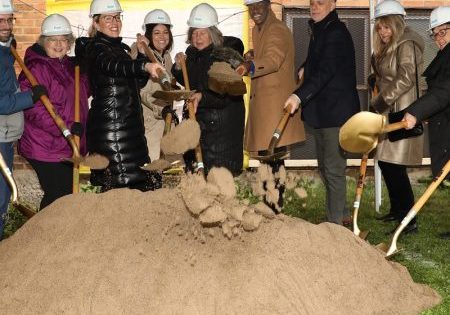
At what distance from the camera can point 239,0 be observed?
9.76 metres

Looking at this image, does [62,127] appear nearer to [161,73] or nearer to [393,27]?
[161,73]

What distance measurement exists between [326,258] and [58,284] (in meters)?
1.48

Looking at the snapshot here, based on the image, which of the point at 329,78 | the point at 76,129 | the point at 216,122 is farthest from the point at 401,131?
the point at 76,129

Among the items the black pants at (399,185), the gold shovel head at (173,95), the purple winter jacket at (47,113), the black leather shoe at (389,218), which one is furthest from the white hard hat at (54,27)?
the black leather shoe at (389,218)

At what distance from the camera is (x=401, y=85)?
692 centimetres

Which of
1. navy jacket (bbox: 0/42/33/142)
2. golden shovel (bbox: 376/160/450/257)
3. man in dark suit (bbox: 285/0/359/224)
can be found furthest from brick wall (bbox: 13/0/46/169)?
golden shovel (bbox: 376/160/450/257)

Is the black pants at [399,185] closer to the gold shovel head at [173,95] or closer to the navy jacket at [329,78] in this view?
the navy jacket at [329,78]

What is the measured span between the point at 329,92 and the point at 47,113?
2.08 meters

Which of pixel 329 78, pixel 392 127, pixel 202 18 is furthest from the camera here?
pixel 329 78

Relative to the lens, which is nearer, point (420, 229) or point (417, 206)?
point (417, 206)

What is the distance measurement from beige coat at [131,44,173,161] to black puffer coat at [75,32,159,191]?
514 millimetres

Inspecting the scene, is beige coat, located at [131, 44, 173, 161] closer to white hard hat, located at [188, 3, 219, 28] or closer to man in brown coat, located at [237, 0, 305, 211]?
white hard hat, located at [188, 3, 219, 28]

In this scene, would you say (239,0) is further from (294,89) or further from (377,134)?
(377,134)

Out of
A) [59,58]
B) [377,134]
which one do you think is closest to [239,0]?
[59,58]
